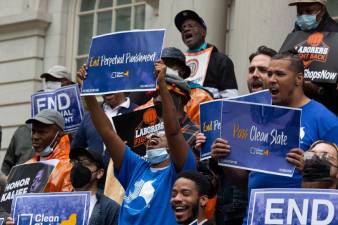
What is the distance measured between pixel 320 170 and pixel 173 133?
156 cm

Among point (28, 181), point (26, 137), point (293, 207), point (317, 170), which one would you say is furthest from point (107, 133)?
point (26, 137)

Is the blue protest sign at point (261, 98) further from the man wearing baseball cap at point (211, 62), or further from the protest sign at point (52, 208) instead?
the man wearing baseball cap at point (211, 62)

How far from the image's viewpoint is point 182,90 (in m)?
9.84

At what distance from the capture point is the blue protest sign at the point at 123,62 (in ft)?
30.2

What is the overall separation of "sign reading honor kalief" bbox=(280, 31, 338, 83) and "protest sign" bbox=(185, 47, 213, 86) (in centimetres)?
162

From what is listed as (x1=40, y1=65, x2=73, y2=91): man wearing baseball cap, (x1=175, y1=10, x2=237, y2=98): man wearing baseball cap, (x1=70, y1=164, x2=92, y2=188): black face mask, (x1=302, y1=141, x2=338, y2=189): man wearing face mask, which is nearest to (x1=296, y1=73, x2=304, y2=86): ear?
(x1=302, y1=141, x2=338, y2=189): man wearing face mask

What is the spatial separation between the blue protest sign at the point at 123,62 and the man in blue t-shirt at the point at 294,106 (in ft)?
2.97

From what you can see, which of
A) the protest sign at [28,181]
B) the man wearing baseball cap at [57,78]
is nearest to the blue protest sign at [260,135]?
the protest sign at [28,181]

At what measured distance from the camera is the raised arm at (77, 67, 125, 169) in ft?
30.5

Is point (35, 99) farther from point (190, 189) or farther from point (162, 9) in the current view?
point (190, 189)

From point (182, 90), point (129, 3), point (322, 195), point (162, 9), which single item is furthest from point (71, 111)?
point (129, 3)

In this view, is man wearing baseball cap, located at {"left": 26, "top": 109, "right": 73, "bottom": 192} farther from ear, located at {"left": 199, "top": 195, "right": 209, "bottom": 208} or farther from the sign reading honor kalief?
ear, located at {"left": 199, "top": 195, "right": 209, "bottom": 208}

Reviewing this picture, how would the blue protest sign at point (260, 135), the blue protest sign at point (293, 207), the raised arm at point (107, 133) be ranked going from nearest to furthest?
1. the blue protest sign at point (293, 207)
2. the blue protest sign at point (260, 135)
3. the raised arm at point (107, 133)

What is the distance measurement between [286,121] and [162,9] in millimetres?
6754
